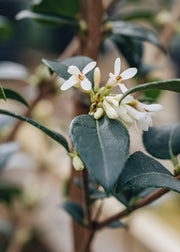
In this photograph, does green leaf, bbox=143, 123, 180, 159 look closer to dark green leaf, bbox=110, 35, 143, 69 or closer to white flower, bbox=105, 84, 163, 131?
white flower, bbox=105, 84, 163, 131

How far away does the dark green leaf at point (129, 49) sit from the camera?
0.52 metres

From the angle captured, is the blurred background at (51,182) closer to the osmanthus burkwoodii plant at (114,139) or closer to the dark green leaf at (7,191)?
the dark green leaf at (7,191)

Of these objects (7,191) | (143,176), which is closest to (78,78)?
(143,176)

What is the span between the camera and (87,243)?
1.33 feet

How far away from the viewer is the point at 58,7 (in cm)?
52

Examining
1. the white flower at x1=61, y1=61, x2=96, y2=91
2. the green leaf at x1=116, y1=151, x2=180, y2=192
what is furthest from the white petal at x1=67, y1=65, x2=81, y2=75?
the green leaf at x1=116, y1=151, x2=180, y2=192

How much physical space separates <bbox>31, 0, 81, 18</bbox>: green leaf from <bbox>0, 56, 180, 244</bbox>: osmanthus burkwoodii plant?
19 centimetres

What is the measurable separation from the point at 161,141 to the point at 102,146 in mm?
153

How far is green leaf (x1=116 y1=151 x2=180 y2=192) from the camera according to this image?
0.26 metres

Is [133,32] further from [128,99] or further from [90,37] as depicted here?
[128,99]

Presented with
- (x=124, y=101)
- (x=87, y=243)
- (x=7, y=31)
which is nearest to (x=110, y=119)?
(x=124, y=101)

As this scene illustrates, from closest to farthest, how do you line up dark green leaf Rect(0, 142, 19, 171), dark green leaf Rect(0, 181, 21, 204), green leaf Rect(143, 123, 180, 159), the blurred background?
green leaf Rect(143, 123, 180, 159) < dark green leaf Rect(0, 142, 19, 171) < the blurred background < dark green leaf Rect(0, 181, 21, 204)

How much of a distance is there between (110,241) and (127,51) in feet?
2.79

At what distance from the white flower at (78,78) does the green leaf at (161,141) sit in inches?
5.1
